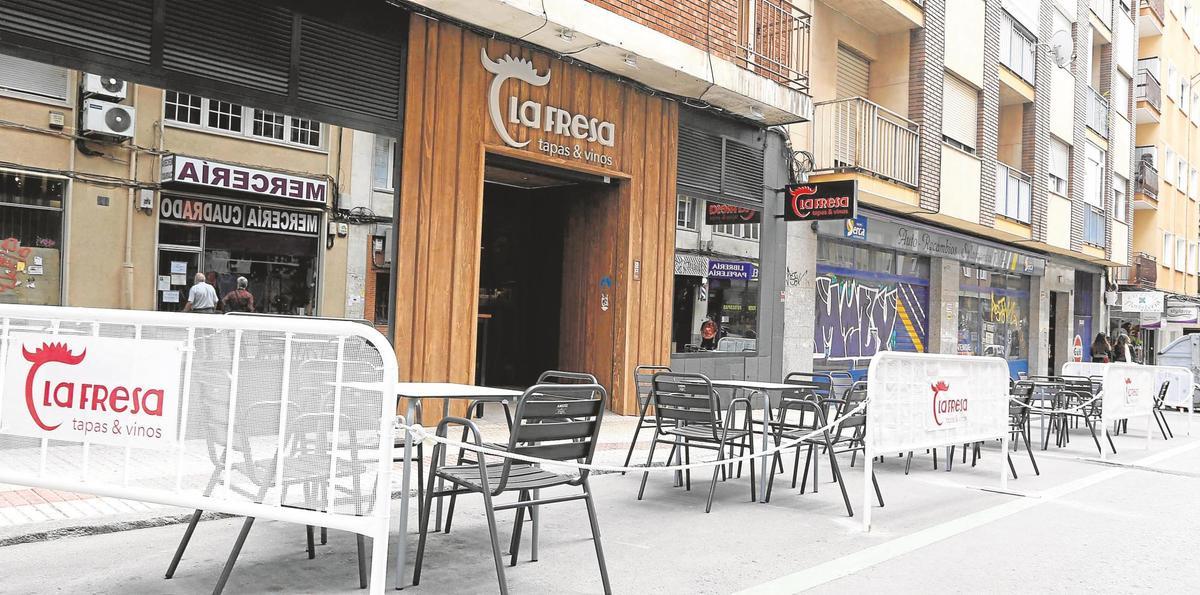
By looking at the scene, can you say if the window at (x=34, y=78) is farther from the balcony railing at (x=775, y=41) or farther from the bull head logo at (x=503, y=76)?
the balcony railing at (x=775, y=41)

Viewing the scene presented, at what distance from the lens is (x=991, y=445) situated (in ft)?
40.5

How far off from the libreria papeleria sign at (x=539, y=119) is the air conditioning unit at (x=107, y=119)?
3.82 m

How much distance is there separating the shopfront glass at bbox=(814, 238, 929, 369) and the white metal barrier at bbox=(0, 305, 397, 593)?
556 inches

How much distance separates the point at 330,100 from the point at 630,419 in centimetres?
597

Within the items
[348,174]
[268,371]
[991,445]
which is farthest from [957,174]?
[268,371]

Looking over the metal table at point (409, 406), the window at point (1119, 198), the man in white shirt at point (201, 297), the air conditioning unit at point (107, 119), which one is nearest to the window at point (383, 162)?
the man in white shirt at point (201, 297)

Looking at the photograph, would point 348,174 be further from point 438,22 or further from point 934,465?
point 934,465

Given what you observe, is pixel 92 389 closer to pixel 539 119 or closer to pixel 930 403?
pixel 930 403

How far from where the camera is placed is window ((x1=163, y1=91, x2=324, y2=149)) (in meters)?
8.44

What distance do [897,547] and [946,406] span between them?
2.24m

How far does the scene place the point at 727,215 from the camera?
581 inches

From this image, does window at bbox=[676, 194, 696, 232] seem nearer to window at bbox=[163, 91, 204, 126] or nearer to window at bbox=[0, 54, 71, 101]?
window at bbox=[163, 91, 204, 126]

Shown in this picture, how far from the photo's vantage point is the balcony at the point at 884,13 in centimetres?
1688

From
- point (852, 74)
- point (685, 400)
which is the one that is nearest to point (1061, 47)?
point (852, 74)
